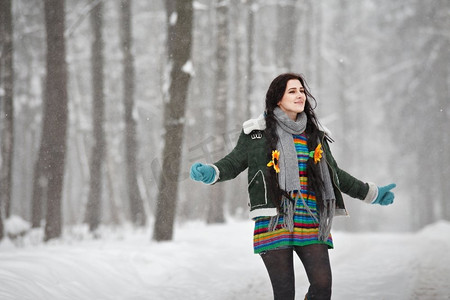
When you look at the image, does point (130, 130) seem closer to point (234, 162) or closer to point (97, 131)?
point (97, 131)

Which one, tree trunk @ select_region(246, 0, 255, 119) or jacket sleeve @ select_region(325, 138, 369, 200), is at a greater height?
tree trunk @ select_region(246, 0, 255, 119)

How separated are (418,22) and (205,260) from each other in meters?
19.4

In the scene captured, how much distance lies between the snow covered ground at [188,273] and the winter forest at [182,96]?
1.54 meters

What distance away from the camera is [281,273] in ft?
12.2

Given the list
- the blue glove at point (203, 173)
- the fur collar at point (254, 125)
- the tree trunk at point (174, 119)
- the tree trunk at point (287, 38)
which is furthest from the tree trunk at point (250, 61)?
the blue glove at point (203, 173)

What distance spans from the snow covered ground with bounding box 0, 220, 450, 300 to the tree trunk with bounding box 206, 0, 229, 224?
439 centimetres

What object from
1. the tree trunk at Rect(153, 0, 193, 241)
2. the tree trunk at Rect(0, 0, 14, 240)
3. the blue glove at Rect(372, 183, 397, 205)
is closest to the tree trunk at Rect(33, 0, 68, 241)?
the tree trunk at Rect(0, 0, 14, 240)

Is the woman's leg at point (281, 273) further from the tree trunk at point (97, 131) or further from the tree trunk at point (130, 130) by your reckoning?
the tree trunk at point (130, 130)

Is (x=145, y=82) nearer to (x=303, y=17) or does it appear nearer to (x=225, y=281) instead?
(x=303, y=17)

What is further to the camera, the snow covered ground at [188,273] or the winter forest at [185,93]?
the winter forest at [185,93]

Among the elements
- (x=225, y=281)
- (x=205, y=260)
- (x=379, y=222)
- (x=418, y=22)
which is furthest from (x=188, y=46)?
(x=379, y=222)

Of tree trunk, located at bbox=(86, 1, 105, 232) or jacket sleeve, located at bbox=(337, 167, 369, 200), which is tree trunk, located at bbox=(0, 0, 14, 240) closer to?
tree trunk, located at bbox=(86, 1, 105, 232)

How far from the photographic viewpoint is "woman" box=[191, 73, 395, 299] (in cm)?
375

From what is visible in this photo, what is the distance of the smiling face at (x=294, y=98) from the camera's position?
4.00 m
